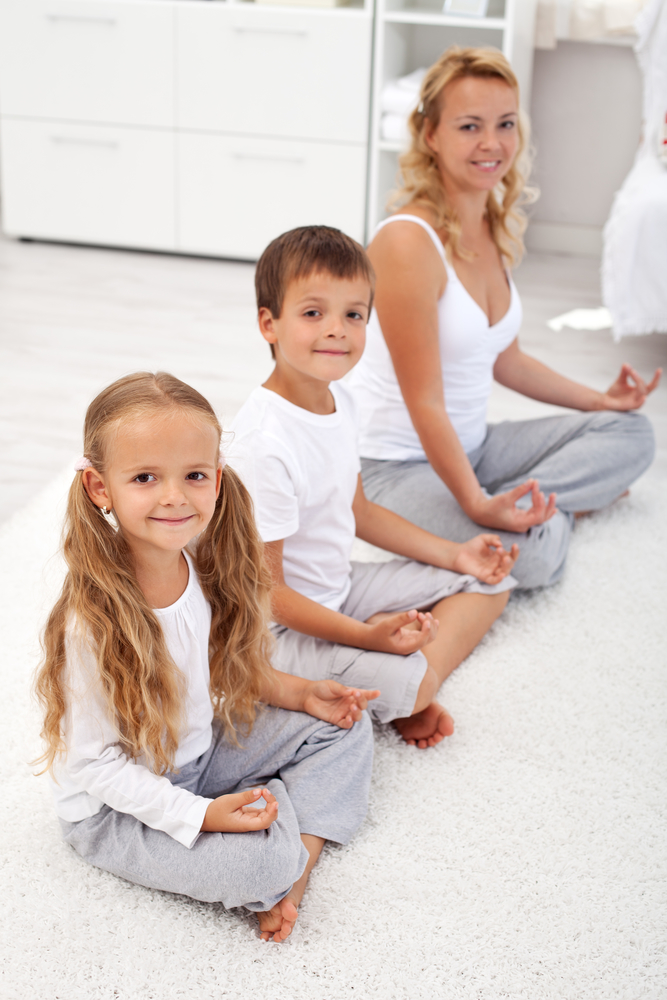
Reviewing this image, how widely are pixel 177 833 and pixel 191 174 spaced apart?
8.29 ft

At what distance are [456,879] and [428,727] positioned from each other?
0.22 metres

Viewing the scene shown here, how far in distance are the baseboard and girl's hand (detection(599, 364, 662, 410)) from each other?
5.99ft

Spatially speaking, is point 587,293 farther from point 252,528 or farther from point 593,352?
point 252,528

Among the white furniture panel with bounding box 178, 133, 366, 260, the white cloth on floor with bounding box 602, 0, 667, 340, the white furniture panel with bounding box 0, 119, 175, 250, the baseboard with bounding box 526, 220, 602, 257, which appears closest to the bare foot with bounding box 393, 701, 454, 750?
the white cloth on floor with bounding box 602, 0, 667, 340

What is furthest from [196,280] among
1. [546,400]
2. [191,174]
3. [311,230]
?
[311,230]

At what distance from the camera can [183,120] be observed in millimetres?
3012

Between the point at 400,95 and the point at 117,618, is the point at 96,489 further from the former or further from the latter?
the point at 400,95

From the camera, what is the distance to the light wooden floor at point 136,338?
2.02 metres

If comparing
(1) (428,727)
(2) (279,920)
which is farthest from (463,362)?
(2) (279,920)

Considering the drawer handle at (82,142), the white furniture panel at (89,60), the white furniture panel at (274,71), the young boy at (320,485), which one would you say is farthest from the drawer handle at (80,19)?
the young boy at (320,485)

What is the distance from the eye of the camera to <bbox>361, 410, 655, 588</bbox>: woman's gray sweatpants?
1.47 meters

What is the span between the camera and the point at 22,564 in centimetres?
152

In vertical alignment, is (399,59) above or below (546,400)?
above

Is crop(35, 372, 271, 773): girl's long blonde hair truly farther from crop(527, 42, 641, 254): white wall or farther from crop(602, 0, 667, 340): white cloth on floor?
crop(527, 42, 641, 254): white wall
